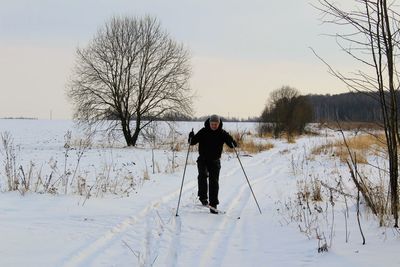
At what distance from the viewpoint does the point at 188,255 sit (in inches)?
240

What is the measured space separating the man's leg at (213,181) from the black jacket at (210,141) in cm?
15

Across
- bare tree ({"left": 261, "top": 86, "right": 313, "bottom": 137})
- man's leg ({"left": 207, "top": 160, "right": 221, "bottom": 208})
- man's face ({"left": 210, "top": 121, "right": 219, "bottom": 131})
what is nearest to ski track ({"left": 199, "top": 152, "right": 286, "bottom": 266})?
man's leg ({"left": 207, "top": 160, "right": 221, "bottom": 208})

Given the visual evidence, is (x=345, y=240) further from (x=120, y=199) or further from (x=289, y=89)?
(x=289, y=89)

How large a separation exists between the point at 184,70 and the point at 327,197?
25.6 meters

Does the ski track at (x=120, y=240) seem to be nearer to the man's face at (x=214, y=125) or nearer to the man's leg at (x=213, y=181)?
the man's leg at (x=213, y=181)

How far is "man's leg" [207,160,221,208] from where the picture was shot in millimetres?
9539

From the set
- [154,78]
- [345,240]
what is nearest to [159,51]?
[154,78]

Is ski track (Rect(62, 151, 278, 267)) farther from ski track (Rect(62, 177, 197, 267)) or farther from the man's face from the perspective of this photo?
the man's face

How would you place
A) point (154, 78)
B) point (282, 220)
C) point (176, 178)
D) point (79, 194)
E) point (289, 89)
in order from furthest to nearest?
point (289, 89), point (154, 78), point (176, 178), point (79, 194), point (282, 220)

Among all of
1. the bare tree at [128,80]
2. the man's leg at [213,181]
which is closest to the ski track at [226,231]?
the man's leg at [213,181]

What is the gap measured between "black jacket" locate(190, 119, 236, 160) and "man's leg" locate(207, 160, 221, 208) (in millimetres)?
148

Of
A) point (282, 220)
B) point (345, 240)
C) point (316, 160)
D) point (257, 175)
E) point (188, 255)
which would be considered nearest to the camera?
point (188, 255)

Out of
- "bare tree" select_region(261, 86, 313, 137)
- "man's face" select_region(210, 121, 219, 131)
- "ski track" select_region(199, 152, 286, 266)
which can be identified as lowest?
"ski track" select_region(199, 152, 286, 266)

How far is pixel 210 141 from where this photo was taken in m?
9.80
